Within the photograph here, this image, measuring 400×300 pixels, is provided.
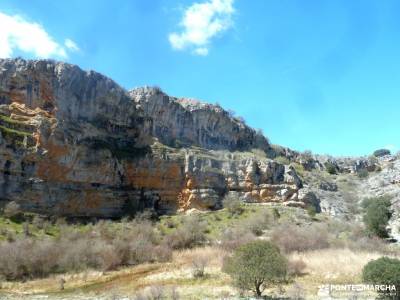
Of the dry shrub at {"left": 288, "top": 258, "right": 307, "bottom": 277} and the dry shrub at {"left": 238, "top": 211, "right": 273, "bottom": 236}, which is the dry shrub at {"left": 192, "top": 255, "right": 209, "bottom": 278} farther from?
the dry shrub at {"left": 238, "top": 211, "right": 273, "bottom": 236}

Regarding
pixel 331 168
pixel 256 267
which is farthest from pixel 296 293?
pixel 331 168

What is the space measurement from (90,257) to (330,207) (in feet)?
146

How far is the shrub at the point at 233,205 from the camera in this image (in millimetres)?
62594

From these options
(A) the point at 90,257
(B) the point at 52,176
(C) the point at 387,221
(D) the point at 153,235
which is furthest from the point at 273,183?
(A) the point at 90,257

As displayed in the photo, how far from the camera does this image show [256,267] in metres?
24.0

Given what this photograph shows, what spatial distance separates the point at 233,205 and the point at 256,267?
39.2m

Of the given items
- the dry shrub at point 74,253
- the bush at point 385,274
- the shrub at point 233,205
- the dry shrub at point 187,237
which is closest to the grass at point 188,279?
the dry shrub at point 74,253

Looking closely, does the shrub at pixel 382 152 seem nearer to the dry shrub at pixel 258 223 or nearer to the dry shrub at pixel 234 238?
the dry shrub at pixel 258 223

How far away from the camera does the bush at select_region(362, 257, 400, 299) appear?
19.0m

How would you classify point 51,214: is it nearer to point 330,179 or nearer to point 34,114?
point 34,114

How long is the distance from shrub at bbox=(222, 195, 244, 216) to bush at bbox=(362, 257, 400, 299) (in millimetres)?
42132

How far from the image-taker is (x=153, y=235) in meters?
48.8

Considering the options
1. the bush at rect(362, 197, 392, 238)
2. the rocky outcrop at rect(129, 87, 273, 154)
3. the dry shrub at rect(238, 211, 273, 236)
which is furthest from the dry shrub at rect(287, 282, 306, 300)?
the rocky outcrop at rect(129, 87, 273, 154)

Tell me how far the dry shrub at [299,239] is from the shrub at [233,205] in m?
15.8
